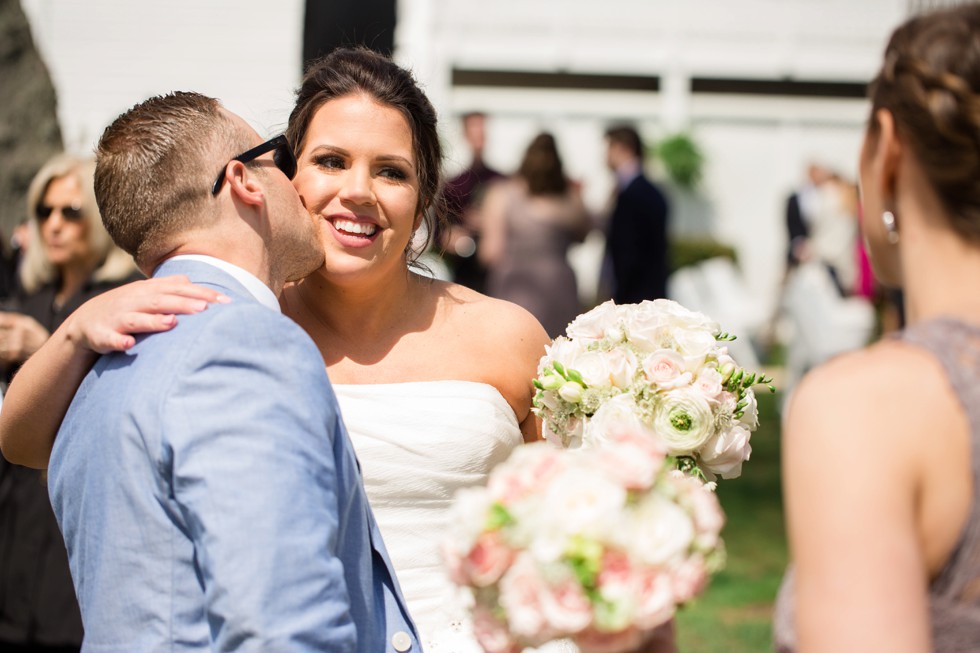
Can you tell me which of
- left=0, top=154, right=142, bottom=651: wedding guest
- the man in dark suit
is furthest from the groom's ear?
the man in dark suit

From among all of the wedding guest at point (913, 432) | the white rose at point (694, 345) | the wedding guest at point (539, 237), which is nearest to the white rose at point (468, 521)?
the wedding guest at point (913, 432)

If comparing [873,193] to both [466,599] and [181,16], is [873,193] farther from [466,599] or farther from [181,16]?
[181,16]

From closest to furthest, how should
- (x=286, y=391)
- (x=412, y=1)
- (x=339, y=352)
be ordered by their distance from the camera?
(x=286, y=391)
(x=339, y=352)
(x=412, y=1)

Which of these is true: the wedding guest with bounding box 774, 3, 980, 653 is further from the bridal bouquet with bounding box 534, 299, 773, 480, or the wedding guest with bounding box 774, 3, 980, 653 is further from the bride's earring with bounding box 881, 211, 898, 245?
the bridal bouquet with bounding box 534, 299, 773, 480

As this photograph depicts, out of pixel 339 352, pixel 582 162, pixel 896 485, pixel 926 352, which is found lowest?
pixel 582 162

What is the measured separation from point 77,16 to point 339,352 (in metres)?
15.0

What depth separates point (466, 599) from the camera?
186 centimetres

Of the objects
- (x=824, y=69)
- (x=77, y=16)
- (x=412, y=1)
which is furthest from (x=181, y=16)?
(x=824, y=69)

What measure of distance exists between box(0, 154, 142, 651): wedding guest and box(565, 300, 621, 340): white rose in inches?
106

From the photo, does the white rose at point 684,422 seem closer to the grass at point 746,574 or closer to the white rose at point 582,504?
the white rose at point 582,504

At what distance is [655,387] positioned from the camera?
8.82ft

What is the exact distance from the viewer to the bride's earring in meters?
1.79

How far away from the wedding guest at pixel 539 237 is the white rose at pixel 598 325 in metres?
6.34

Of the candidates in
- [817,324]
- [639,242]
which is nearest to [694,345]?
[639,242]
